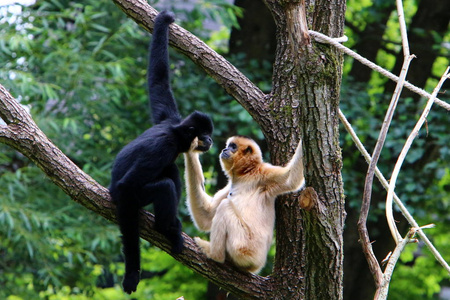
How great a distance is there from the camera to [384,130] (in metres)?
3.40

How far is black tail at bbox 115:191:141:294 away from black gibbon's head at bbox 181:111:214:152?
3.09 feet

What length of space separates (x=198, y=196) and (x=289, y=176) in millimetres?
1164

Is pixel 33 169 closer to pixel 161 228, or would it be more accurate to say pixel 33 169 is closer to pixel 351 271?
pixel 161 228

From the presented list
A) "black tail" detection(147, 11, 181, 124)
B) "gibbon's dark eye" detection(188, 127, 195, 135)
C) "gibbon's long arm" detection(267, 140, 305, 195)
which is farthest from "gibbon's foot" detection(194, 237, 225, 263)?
"black tail" detection(147, 11, 181, 124)

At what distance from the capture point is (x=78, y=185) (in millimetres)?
4328

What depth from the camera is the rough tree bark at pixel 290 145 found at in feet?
12.0

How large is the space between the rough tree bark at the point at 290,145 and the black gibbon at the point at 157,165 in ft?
0.35

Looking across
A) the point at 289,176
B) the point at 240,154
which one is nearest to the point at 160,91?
the point at 240,154

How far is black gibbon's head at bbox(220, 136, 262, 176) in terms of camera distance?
541cm

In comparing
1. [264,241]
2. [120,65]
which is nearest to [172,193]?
[264,241]

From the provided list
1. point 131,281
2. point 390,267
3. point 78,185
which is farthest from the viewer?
point 131,281

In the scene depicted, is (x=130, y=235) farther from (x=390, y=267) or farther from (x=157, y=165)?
(x=390, y=267)

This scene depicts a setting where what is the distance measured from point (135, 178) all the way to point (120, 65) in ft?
14.2

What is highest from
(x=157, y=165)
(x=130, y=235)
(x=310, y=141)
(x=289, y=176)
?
(x=310, y=141)
